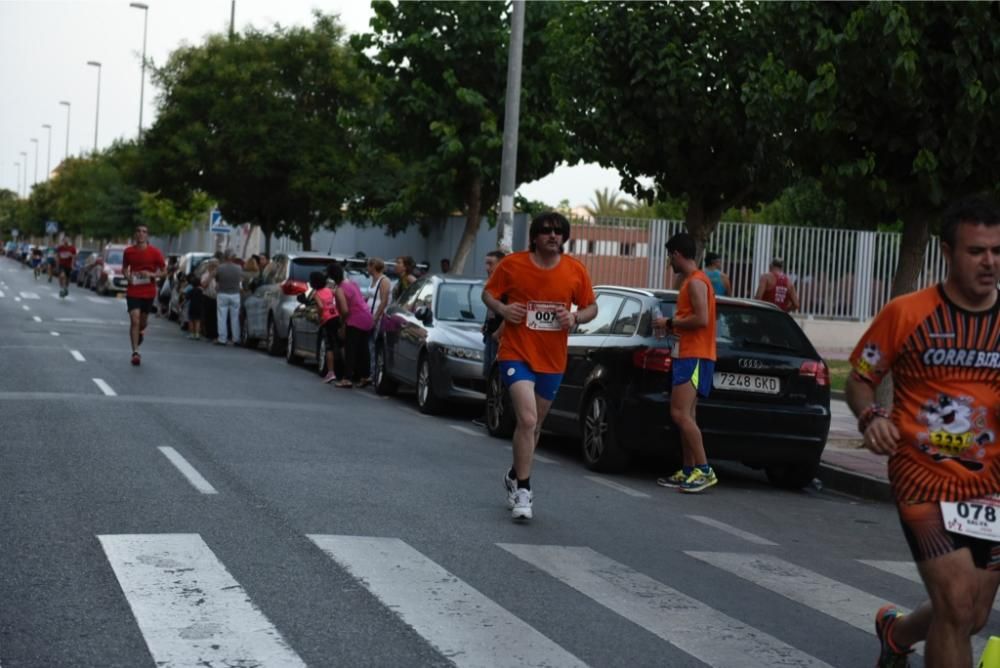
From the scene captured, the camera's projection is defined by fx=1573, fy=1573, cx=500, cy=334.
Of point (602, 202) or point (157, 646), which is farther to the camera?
point (602, 202)

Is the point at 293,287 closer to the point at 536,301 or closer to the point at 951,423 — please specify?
the point at 536,301

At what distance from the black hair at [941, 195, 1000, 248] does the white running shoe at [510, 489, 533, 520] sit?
460 centimetres

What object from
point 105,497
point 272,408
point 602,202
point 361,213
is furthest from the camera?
point 602,202

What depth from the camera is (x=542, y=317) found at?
9.62m

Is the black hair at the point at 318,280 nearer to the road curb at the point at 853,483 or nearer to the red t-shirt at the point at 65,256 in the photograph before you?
the road curb at the point at 853,483

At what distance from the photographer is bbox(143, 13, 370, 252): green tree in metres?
39.9

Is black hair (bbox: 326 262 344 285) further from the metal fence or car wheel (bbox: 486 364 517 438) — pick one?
the metal fence

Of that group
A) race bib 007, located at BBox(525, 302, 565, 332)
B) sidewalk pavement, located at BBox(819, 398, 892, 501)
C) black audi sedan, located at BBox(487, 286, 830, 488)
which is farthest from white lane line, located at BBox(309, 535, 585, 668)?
sidewalk pavement, located at BBox(819, 398, 892, 501)

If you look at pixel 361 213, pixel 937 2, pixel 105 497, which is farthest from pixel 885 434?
pixel 361 213

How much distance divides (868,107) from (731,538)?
6.03 m

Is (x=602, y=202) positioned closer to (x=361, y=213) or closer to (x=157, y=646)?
(x=361, y=213)

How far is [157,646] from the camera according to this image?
5691 millimetres

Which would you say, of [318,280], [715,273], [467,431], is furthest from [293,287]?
[467,431]

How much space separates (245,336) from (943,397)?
23.2 metres
